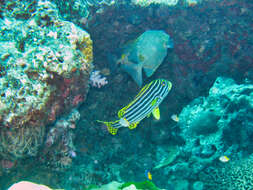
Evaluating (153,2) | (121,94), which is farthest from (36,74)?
(153,2)

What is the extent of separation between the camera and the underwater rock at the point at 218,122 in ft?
11.5

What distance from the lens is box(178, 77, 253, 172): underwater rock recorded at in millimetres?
3512

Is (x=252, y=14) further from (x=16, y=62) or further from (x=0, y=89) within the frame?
(x=0, y=89)

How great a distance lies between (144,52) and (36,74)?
2235 millimetres

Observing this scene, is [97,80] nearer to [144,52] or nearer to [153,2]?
[144,52]

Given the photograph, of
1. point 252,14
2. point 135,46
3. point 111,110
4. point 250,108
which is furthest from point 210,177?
point 252,14

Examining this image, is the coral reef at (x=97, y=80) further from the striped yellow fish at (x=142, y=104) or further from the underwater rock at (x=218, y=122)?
the underwater rock at (x=218, y=122)

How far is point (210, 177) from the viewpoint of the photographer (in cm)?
364

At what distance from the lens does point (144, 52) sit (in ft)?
13.1

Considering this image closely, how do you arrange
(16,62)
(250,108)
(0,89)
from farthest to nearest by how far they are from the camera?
1. (250,108)
2. (16,62)
3. (0,89)

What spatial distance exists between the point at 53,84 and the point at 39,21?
131cm

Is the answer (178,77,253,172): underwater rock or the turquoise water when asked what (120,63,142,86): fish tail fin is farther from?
(178,77,253,172): underwater rock

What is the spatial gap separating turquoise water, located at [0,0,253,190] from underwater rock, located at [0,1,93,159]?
0.6 inches

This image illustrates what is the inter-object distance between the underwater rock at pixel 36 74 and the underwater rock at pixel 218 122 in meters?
2.52
